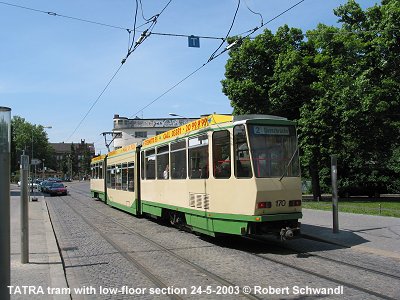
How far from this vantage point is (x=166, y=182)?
46.8 feet

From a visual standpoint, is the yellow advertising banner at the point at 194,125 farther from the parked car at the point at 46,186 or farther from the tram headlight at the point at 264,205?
the parked car at the point at 46,186

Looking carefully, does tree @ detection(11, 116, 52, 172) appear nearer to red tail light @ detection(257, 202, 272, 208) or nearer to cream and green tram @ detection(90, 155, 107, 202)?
cream and green tram @ detection(90, 155, 107, 202)

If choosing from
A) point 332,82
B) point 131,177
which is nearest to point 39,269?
point 131,177

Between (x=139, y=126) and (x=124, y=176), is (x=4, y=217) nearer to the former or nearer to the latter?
(x=124, y=176)

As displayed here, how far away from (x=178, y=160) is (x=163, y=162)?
5.41 ft

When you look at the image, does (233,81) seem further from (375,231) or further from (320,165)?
(375,231)

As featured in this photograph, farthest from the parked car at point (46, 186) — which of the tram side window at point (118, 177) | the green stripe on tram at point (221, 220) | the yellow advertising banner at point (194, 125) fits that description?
the green stripe on tram at point (221, 220)

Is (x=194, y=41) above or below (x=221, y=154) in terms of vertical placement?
above

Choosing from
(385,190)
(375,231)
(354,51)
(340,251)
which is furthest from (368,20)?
(340,251)

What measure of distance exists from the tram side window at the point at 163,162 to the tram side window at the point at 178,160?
23.6 inches

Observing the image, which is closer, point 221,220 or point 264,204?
point 264,204

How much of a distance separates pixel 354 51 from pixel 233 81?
7.74 m

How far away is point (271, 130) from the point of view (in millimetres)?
10555

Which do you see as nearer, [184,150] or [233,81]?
[184,150]
